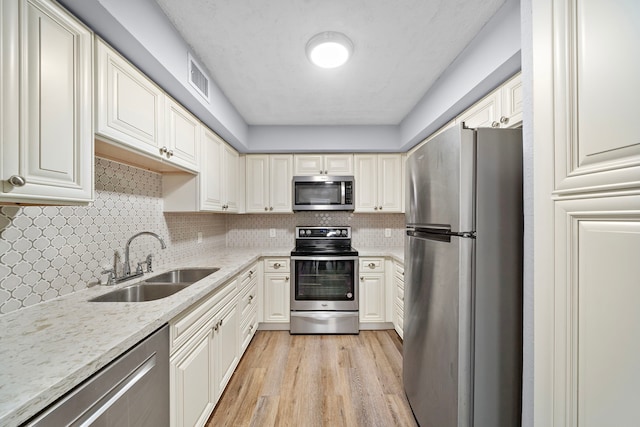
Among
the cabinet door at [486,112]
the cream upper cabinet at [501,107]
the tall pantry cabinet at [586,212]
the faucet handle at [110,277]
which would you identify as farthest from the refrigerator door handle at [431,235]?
the faucet handle at [110,277]

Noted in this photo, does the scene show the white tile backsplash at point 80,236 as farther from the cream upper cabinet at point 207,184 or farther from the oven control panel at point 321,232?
the oven control panel at point 321,232

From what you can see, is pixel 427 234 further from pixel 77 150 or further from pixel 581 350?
pixel 77 150

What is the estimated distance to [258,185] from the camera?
3.20 metres

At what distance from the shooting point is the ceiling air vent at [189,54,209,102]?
1688 millimetres

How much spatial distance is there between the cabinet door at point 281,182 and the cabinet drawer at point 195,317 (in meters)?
Result: 1.50

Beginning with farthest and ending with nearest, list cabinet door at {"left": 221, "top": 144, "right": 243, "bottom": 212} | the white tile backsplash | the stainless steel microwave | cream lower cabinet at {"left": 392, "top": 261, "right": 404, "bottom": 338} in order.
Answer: the stainless steel microwave
cabinet door at {"left": 221, "top": 144, "right": 243, "bottom": 212}
cream lower cabinet at {"left": 392, "top": 261, "right": 404, "bottom": 338}
the white tile backsplash

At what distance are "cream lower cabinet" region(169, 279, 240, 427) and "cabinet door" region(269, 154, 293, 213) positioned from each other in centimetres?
138

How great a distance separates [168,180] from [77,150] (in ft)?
3.67

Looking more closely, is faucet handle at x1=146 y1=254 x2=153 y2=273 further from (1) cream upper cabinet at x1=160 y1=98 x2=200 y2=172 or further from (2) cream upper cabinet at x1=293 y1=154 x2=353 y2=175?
(2) cream upper cabinet at x1=293 y1=154 x2=353 y2=175

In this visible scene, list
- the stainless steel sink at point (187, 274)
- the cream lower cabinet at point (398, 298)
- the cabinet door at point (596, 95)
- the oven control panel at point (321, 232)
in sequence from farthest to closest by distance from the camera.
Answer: the oven control panel at point (321, 232), the cream lower cabinet at point (398, 298), the stainless steel sink at point (187, 274), the cabinet door at point (596, 95)

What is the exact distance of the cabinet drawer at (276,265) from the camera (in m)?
2.88

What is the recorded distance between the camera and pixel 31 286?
3.69 feet

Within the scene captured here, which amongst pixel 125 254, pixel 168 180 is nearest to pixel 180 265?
pixel 125 254

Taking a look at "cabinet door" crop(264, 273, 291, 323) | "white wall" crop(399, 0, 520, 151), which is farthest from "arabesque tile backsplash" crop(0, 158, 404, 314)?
"white wall" crop(399, 0, 520, 151)
